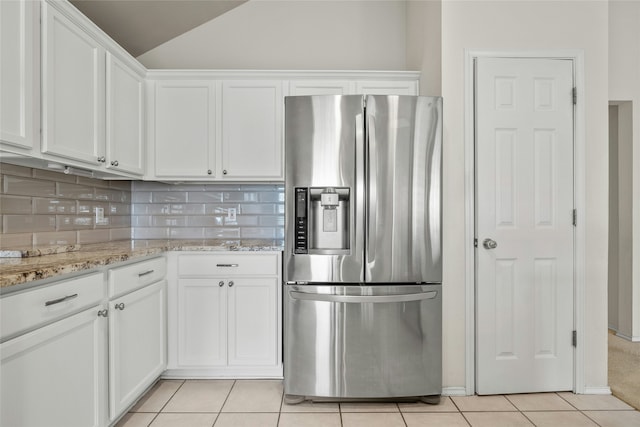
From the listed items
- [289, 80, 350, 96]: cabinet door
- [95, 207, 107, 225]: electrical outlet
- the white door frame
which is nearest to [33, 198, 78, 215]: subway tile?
[95, 207, 107, 225]: electrical outlet

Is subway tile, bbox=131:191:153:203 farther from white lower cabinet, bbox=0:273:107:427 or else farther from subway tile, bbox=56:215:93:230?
white lower cabinet, bbox=0:273:107:427

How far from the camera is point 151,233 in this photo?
323 centimetres

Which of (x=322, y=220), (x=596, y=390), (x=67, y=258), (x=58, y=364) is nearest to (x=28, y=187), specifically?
(x=67, y=258)

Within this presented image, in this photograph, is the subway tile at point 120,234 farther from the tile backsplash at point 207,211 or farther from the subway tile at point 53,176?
the subway tile at point 53,176

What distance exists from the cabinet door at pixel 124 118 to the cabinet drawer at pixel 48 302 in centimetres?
89

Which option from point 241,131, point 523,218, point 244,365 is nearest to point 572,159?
point 523,218

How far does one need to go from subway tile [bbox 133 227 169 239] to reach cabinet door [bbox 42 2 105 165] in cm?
110

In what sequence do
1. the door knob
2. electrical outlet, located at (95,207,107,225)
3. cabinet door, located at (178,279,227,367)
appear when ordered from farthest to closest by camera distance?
electrical outlet, located at (95,207,107,225)
cabinet door, located at (178,279,227,367)
the door knob

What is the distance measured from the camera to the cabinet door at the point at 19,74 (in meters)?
1.52

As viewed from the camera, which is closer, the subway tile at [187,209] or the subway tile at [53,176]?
the subway tile at [53,176]

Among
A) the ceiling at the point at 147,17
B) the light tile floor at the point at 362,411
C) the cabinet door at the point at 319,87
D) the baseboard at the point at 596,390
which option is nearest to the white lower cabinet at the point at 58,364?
the light tile floor at the point at 362,411

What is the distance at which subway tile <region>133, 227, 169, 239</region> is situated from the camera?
3.23m

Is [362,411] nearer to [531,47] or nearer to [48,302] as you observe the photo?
[48,302]

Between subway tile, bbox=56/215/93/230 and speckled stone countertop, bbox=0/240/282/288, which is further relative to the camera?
subway tile, bbox=56/215/93/230
